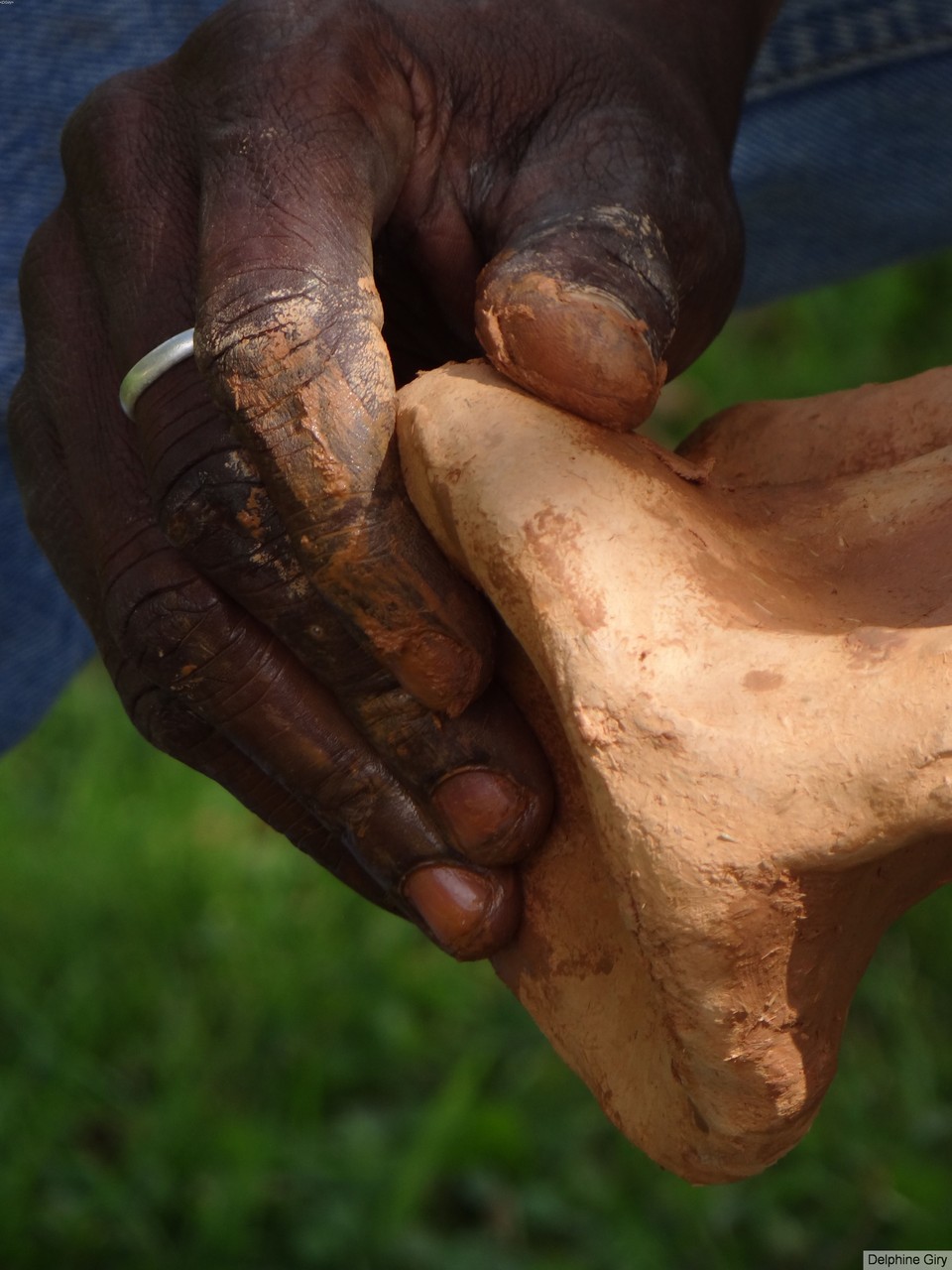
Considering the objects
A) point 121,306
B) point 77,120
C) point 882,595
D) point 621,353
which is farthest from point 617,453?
point 77,120

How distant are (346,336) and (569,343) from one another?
0.18 meters

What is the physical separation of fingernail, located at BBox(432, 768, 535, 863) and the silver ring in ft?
1.48

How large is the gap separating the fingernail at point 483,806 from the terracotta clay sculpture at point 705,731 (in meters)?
0.06

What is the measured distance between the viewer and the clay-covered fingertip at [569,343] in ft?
3.97

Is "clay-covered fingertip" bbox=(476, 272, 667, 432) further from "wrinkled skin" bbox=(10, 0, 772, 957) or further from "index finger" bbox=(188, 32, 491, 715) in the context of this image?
"index finger" bbox=(188, 32, 491, 715)

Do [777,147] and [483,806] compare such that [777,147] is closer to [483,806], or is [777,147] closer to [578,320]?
[578,320]

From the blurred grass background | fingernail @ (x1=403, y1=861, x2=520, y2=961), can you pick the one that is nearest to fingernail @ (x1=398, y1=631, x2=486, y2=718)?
fingernail @ (x1=403, y1=861, x2=520, y2=961)

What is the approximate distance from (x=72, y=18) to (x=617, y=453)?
1.08m

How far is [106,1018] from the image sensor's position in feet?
8.42

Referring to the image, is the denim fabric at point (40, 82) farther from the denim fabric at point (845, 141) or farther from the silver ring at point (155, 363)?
the denim fabric at point (845, 141)

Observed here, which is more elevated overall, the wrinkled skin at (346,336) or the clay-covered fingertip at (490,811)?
the wrinkled skin at (346,336)

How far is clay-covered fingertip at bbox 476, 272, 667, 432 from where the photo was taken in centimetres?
121

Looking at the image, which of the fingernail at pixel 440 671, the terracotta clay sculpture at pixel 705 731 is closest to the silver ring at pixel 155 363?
the terracotta clay sculpture at pixel 705 731

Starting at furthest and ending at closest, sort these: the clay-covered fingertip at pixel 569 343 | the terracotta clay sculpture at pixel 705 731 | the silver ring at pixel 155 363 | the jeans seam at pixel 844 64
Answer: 1. the jeans seam at pixel 844 64
2. the silver ring at pixel 155 363
3. the clay-covered fingertip at pixel 569 343
4. the terracotta clay sculpture at pixel 705 731
